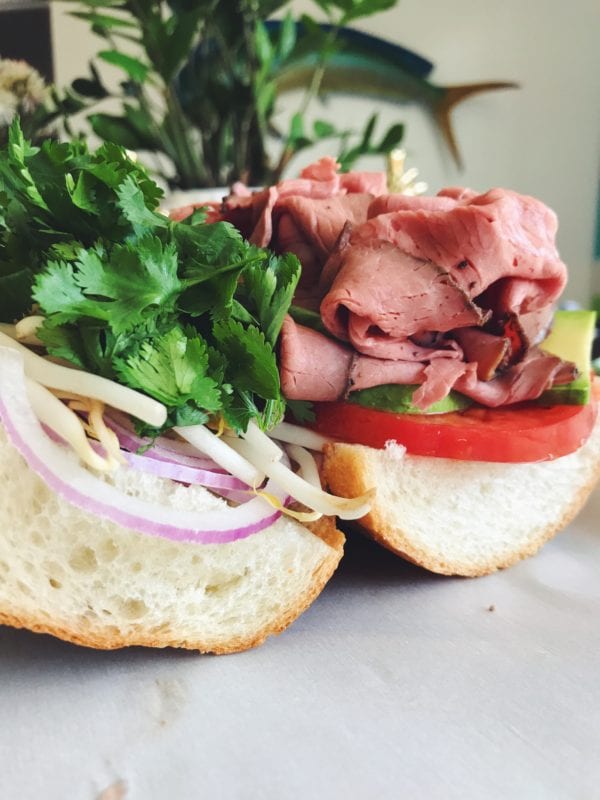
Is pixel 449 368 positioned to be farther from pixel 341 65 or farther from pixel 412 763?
pixel 341 65

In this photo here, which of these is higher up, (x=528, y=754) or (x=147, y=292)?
(x=147, y=292)

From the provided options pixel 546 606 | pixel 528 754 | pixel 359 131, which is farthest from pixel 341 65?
pixel 528 754

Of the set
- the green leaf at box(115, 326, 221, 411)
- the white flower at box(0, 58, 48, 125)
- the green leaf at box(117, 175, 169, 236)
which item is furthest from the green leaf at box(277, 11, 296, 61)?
the green leaf at box(115, 326, 221, 411)

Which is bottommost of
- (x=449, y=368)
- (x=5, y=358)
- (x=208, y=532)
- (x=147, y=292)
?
(x=208, y=532)

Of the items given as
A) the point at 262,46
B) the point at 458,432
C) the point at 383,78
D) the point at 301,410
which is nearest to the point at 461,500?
the point at 458,432

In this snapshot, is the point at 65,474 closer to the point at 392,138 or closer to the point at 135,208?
the point at 135,208

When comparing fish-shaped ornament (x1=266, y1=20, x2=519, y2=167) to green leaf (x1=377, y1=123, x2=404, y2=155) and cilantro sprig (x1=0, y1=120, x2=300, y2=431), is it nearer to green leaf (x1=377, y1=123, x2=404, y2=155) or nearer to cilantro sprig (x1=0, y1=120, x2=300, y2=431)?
green leaf (x1=377, y1=123, x2=404, y2=155)
